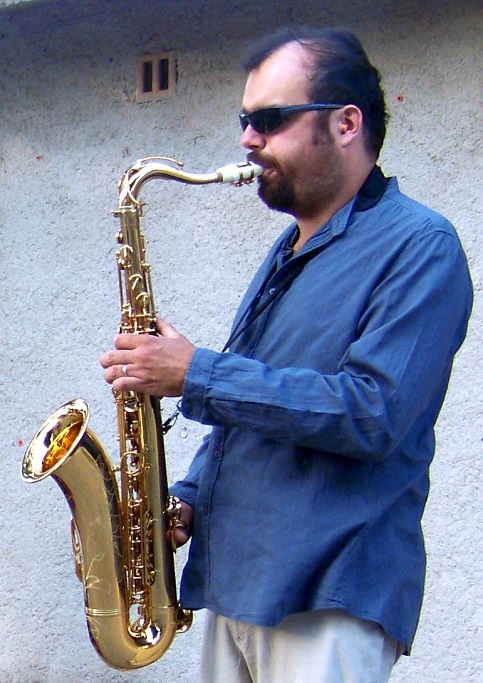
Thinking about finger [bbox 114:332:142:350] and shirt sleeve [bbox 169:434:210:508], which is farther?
shirt sleeve [bbox 169:434:210:508]

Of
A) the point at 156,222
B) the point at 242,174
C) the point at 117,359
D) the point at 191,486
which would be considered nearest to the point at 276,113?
the point at 242,174

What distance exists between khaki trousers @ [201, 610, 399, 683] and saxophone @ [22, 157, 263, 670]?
0.31 metres

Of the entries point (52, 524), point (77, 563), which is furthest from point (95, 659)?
point (77, 563)

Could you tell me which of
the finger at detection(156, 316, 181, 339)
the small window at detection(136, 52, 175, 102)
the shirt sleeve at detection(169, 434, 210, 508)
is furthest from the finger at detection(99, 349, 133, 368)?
the small window at detection(136, 52, 175, 102)

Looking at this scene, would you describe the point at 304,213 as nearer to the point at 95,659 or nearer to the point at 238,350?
the point at 238,350

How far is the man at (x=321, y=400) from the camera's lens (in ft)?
6.43

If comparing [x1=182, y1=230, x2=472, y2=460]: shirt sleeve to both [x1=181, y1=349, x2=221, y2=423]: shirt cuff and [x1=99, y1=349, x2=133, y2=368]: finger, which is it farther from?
[x1=99, y1=349, x2=133, y2=368]: finger

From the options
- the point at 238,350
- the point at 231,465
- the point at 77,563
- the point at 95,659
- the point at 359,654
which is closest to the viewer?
the point at 359,654

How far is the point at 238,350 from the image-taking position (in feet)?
7.69

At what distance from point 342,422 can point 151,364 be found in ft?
1.35

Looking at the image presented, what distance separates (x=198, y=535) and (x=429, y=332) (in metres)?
0.68

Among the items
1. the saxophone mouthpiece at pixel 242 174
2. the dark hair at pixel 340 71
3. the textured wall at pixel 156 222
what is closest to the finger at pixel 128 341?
the saxophone mouthpiece at pixel 242 174

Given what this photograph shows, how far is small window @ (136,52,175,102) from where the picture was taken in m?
4.21

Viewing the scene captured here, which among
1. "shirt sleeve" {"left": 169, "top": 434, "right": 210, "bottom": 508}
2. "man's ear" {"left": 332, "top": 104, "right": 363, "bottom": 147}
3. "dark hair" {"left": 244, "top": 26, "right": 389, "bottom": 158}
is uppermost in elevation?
"dark hair" {"left": 244, "top": 26, "right": 389, "bottom": 158}
